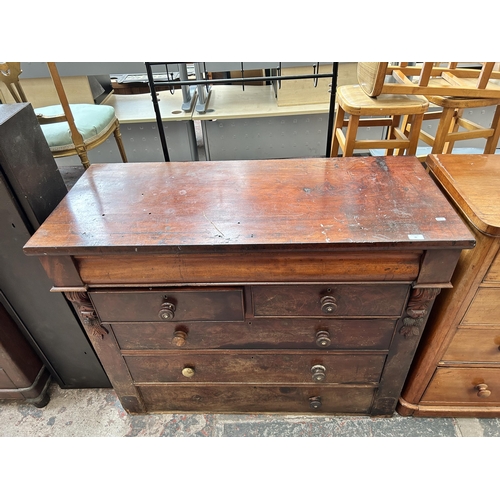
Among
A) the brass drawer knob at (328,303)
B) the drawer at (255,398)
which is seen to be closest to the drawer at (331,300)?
the brass drawer knob at (328,303)

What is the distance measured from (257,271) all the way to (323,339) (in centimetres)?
33

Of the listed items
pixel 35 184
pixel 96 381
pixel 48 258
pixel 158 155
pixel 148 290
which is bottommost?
pixel 96 381

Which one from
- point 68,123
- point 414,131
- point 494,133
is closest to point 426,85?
point 414,131

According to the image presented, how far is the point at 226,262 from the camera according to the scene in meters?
0.98

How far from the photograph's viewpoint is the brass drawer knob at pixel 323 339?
3.66 feet

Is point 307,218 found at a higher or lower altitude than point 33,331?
higher

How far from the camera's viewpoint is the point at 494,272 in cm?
101

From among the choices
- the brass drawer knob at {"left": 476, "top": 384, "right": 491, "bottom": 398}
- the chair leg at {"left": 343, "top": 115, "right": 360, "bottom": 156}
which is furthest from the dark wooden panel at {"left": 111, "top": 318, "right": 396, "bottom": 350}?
the chair leg at {"left": 343, "top": 115, "right": 360, "bottom": 156}

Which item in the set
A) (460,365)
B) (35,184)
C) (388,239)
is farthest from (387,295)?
(35,184)

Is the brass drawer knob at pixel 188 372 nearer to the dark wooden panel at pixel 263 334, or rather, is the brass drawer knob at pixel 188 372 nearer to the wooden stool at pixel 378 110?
the dark wooden panel at pixel 263 334

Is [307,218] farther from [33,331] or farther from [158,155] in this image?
[158,155]

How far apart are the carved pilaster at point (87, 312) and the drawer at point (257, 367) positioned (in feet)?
0.44

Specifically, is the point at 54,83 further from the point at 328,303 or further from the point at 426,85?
the point at 426,85

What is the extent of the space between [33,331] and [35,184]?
624 mm
